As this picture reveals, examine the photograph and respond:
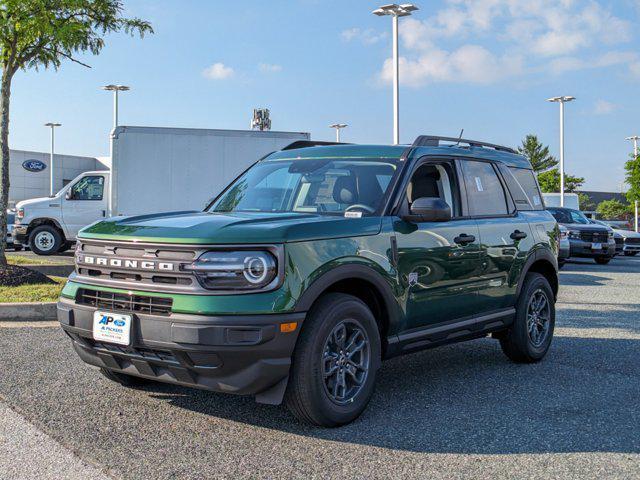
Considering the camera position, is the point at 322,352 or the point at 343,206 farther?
the point at 343,206

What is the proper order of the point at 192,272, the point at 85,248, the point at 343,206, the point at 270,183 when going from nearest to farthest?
the point at 192,272 → the point at 85,248 → the point at 343,206 → the point at 270,183

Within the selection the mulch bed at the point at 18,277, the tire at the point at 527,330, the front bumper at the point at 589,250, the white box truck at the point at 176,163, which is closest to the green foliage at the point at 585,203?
the front bumper at the point at 589,250

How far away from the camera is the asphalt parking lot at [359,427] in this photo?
375cm

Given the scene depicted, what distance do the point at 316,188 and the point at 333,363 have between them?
1494mm

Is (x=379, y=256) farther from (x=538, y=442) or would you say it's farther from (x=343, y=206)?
(x=538, y=442)

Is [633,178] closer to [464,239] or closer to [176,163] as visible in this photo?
[176,163]

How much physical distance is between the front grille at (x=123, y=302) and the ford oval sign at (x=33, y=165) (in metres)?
49.7

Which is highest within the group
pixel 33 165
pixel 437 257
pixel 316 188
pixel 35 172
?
pixel 33 165

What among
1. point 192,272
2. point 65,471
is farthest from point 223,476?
point 192,272

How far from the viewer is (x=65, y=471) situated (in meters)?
3.62

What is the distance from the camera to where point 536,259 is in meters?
6.51

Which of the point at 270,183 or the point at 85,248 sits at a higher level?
the point at 270,183

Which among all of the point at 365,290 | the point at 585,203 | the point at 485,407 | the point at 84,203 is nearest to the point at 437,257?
the point at 365,290

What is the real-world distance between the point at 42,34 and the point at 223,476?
9166 millimetres
